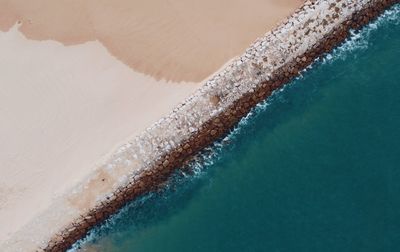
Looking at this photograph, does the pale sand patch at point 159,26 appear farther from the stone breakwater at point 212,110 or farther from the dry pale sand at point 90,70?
the stone breakwater at point 212,110

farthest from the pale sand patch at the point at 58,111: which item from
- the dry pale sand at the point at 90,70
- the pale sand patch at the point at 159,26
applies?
the pale sand patch at the point at 159,26

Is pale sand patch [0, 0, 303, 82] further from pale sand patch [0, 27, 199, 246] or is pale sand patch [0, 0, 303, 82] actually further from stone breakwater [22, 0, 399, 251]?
stone breakwater [22, 0, 399, 251]

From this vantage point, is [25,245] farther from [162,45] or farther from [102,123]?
[162,45]

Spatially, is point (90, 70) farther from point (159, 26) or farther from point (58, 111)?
point (159, 26)

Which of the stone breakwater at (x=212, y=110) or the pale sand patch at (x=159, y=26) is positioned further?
the pale sand patch at (x=159, y=26)

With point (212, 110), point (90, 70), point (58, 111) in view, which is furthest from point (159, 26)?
point (58, 111)
